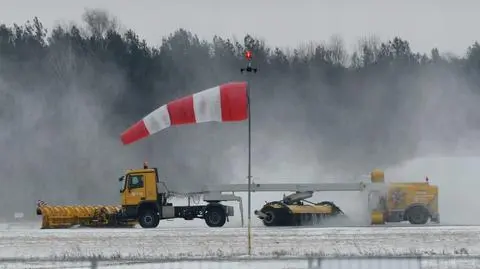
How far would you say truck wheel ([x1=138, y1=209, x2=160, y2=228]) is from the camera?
120 ft

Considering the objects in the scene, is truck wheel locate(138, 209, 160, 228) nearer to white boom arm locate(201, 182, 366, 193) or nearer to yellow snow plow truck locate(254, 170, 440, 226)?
white boom arm locate(201, 182, 366, 193)

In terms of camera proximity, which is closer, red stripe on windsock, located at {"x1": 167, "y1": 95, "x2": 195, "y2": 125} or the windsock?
the windsock

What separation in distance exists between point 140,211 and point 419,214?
10.7 metres

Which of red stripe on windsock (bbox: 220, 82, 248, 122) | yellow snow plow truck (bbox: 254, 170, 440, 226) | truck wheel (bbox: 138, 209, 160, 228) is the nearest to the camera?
red stripe on windsock (bbox: 220, 82, 248, 122)

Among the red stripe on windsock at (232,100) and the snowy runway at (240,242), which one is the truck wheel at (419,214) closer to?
the snowy runway at (240,242)

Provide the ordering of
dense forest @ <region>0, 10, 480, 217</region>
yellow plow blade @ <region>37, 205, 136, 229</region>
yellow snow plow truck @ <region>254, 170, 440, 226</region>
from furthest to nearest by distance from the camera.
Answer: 1. dense forest @ <region>0, 10, 480, 217</region>
2. yellow plow blade @ <region>37, 205, 136, 229</region>
3. yellow snow plow truck @ <region>254, 170, 440, 226</region>

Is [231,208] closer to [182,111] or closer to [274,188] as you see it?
[274,188]

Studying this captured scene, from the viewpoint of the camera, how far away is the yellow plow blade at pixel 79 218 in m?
37.2

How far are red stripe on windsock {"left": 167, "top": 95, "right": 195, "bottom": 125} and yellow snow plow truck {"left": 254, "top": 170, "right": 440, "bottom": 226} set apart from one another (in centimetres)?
674

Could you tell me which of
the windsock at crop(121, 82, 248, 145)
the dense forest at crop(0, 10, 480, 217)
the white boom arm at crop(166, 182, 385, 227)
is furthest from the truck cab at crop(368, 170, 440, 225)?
the dense forest at crop(0, 10, 480, 217)

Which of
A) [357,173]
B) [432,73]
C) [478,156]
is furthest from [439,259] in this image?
[432,73]

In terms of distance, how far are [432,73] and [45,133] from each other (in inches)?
1088

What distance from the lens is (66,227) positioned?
37281mm

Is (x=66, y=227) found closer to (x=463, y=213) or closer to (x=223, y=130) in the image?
(x=463, y=213)
